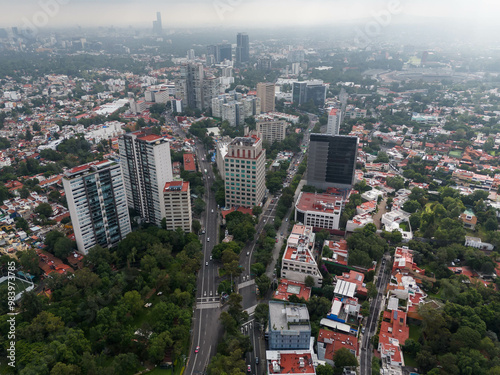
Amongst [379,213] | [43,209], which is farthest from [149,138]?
[379,213]

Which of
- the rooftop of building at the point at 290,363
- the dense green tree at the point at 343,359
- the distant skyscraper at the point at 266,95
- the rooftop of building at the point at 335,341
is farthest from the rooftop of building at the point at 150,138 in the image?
the distant skyscraper at the point at 266,95

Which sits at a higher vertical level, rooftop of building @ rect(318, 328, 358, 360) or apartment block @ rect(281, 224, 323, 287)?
apartment block @ rect(281, 224, 323, 287)

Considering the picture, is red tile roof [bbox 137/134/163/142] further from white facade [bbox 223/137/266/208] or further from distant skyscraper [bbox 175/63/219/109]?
distant skyscraper [bbox 175/63/219/109]

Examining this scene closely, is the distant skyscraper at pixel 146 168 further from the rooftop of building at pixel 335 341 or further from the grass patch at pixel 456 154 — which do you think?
the grass patch at pixel 456 154

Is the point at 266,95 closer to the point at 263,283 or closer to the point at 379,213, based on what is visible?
the point at 379,213

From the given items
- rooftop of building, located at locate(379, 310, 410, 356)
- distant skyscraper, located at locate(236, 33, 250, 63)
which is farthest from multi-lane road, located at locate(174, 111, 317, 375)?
distant skyscraper, located at locate(236, 33, 250, 63)

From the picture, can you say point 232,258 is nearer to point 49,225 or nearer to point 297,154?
point 49,225
